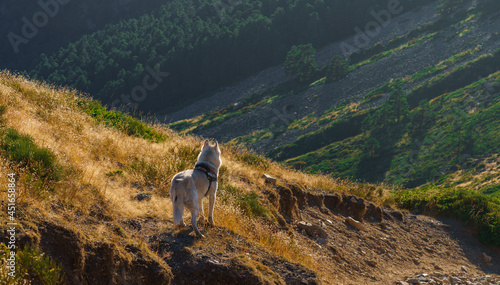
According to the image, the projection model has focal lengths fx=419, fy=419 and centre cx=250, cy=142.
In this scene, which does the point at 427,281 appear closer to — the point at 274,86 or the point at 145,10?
the point at 274,86

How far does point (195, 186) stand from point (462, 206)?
42.0 ft

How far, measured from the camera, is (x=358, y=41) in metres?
109

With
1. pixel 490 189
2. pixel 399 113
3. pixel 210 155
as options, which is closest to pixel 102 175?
pixel 210 155

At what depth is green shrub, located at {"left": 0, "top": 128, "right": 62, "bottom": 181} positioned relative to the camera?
21.6ft

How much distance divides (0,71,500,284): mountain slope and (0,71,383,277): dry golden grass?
3 cm

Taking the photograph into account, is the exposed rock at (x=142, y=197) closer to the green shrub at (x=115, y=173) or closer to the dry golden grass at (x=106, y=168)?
the dry golden grass at (x=106, y=168)

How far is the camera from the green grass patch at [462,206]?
14.4 metres

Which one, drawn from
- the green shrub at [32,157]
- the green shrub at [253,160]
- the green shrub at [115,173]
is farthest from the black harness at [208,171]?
the green shrub at [253,160]

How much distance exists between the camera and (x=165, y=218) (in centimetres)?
697

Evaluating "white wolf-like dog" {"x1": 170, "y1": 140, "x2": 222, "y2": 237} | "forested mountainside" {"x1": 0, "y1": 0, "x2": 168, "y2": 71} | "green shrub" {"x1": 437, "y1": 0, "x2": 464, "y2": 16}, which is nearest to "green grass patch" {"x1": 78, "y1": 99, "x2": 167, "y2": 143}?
"white wolf-like dog" {"x1": 170, "y1": 140, "x2": 222, "y2": 237}

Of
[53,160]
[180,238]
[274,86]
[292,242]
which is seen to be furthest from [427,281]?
[274,86]

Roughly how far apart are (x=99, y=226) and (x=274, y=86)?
101 meters

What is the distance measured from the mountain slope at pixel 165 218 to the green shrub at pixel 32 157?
0.02 m

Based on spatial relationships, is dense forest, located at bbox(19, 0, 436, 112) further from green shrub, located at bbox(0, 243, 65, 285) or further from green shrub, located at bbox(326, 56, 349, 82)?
green shrub, located at bbox(0, 243, 65, 285)
